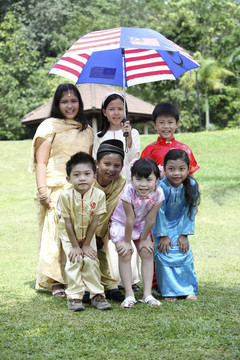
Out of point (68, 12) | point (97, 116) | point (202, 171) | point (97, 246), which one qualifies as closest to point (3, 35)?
point (68, 12)

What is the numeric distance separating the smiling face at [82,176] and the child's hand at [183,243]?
103cm

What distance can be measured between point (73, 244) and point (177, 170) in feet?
3.68

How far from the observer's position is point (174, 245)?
15.7 ft

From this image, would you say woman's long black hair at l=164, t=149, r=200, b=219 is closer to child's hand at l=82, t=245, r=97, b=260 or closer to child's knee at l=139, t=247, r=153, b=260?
child's knee at l=139, t=247, r=153, b=260

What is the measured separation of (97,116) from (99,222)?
62.7 ft

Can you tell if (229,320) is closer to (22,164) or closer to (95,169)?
(95,169)

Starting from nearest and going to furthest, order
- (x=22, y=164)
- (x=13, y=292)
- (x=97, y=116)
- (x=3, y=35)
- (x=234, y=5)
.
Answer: (x=13, y=292), (x=22, y=164), (x=97, y=116), (x=3, y=35), (x=234, y=5)

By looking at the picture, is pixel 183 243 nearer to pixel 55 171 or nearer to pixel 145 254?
pixel 145 254

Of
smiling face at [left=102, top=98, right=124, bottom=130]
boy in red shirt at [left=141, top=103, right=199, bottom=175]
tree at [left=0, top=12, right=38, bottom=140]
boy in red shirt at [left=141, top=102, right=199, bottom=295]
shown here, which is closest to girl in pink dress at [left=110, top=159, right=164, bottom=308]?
boy in red shirt at [left=141, top=102, right=199, bottom=295]

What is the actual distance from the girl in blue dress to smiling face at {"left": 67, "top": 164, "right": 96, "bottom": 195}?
0.71m

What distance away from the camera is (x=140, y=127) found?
38.2 metres

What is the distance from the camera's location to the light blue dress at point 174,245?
4695 mm

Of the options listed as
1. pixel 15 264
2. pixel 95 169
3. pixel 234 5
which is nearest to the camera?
pixel 95 169

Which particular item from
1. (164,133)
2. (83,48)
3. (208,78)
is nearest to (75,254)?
(164,133)
